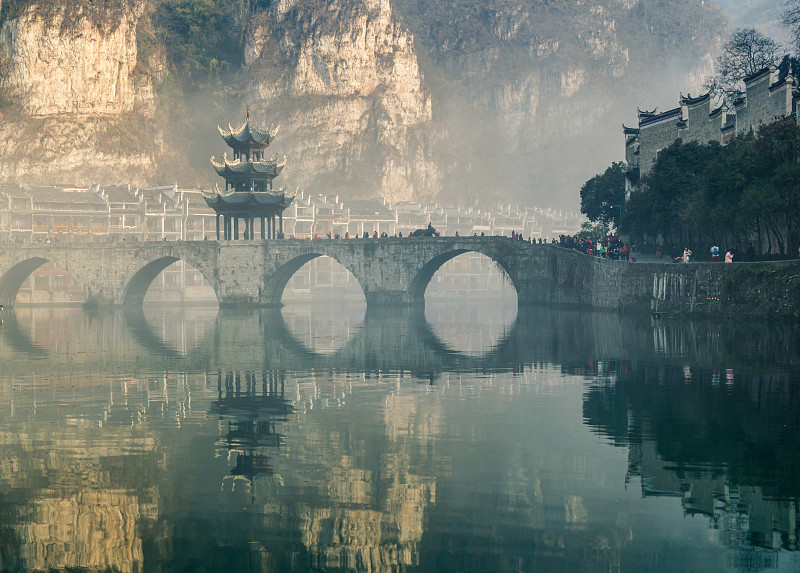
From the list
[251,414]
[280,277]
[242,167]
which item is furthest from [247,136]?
[251,414]

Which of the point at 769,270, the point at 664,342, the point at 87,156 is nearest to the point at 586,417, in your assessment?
the point at 664,342

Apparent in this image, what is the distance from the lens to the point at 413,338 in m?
51.8

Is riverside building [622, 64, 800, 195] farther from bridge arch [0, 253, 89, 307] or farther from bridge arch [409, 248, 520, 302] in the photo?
bridge arch [0, 253, 89, 307]

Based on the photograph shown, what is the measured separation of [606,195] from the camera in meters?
86.1

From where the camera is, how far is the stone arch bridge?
248 feet

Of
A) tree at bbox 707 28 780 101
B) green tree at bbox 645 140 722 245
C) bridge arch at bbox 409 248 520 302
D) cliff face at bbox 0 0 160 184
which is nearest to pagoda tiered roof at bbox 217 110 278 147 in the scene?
bridge arch at bbox 409 248 520 302

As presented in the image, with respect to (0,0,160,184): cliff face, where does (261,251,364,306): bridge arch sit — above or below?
below

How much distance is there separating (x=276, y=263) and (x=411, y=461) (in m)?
63.1

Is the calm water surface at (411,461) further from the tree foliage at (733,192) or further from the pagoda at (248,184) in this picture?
the pagoda at (248,184)

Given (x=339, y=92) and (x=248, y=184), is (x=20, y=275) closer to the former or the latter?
(x=248, y=184)

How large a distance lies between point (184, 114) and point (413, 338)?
112 metres

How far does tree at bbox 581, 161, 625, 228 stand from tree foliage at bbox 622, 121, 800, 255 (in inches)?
659

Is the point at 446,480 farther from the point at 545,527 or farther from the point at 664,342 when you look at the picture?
the point at 664,342

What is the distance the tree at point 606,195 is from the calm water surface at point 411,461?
44324 millimetres
